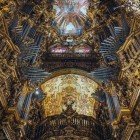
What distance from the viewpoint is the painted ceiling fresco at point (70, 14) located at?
24719 millimetres

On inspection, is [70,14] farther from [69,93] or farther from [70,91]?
[69,93]

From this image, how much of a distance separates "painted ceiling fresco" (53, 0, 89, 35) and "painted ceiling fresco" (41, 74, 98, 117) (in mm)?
7001

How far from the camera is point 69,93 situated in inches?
726

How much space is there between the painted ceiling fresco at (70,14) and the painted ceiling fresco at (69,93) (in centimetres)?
700

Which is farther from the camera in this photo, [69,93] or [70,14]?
[70,14]

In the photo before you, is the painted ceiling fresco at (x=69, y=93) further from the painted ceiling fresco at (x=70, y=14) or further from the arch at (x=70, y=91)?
the painted ceiling fresco at (x=70, y=14)

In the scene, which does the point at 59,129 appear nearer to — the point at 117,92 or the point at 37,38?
the point at 117,92

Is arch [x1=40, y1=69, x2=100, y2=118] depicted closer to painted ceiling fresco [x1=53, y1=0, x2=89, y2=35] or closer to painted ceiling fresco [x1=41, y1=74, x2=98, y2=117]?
painted ceiling fresco [x1=41, y1=74, x2=98, y2=117]

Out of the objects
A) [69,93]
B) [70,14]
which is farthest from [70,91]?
[70,14]

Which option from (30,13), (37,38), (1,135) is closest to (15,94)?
(1,135)

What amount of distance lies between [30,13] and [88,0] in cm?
556

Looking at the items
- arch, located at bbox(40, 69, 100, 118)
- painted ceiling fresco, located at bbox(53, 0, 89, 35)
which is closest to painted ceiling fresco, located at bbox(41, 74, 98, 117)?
arch, located at bbox(40, 69, 100, 118)

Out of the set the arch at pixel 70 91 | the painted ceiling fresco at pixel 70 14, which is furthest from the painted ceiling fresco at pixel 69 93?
the painted ceiling fresco at pixel 70 14

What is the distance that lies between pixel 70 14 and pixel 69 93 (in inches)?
380
